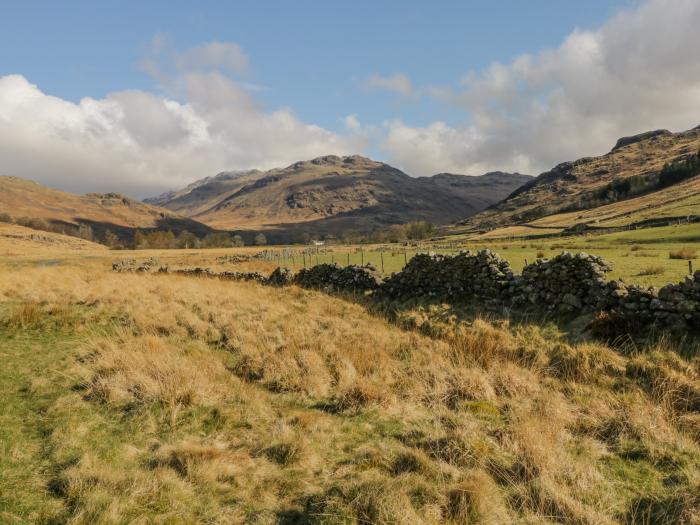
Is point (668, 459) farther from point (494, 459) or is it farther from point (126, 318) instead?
point (126, 318)

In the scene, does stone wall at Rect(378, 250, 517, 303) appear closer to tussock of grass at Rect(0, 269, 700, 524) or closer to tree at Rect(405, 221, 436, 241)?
tussock of grass at Rect(0, 269, 700, 524)

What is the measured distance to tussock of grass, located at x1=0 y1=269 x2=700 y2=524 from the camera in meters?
4.82

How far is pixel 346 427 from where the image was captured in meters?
7.08

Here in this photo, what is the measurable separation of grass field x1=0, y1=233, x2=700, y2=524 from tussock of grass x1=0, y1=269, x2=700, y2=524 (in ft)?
0.11

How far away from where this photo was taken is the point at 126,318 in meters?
14.7

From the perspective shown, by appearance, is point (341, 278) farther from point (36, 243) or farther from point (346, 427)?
point (36, 243)

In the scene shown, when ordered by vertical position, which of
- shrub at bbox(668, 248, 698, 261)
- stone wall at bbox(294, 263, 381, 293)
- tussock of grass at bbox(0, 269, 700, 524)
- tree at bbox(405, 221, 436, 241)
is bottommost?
tussock of grass at bbox(0, 269, 700, 524)

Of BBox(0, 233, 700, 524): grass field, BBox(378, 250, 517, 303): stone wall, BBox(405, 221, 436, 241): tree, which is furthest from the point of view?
BBox(405, 221, 436, 241): tree

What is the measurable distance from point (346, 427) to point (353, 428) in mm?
132

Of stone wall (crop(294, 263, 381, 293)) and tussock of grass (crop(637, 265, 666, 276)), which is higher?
tussock of grass (crop(637, 265, 666, 276))

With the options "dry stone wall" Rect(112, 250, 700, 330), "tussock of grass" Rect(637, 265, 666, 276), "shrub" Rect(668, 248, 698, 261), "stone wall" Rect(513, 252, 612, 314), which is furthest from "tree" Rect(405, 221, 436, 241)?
"stone wall" Rect(513, 252, 612, 314)

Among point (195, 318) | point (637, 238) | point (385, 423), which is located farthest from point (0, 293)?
point (637, 238)

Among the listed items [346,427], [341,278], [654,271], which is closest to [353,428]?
[346,427]

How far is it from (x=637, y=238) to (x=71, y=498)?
4484cm
